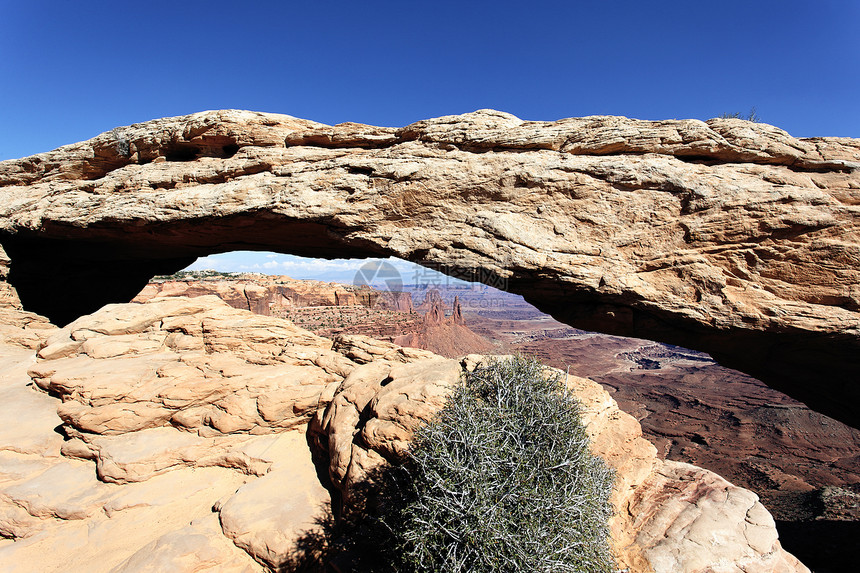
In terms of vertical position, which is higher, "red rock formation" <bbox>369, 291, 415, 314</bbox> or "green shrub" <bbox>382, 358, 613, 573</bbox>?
"green shrub" <bbox>382, 358, 613, 573</bbox>

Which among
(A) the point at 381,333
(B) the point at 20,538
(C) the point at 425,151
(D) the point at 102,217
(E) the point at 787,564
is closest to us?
(E) the point at 787,564

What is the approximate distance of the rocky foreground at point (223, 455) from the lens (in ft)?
14.5

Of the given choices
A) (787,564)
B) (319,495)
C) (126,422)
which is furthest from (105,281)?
(787,564)

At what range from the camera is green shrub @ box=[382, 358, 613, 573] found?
131 inches

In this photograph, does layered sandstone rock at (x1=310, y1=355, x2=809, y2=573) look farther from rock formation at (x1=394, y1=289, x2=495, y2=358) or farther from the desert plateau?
rock formation at (x1=394, y1=289, x2=495, y2=358)

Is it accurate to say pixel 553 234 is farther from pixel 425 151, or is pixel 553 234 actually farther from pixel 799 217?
pixel 799 217

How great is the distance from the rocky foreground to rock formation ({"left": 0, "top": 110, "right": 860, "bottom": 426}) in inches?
77.6

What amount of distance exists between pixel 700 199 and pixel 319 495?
24.0 feet

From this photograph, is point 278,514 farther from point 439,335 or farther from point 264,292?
point 439,335

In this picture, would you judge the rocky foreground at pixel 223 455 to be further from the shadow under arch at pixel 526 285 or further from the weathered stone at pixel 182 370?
the shadow under arch at pixel 526 285

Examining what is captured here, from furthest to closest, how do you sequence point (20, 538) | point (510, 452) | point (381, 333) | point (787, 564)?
point (381, 333) < point (20, 538) < point (787, 564) < point (510, 452)

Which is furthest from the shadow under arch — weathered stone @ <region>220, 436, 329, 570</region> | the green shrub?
weathered stone @ <region>220, 436, 329, 570</region>

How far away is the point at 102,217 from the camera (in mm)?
7590

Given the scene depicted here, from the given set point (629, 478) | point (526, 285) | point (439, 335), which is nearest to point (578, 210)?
point (526, 285)
